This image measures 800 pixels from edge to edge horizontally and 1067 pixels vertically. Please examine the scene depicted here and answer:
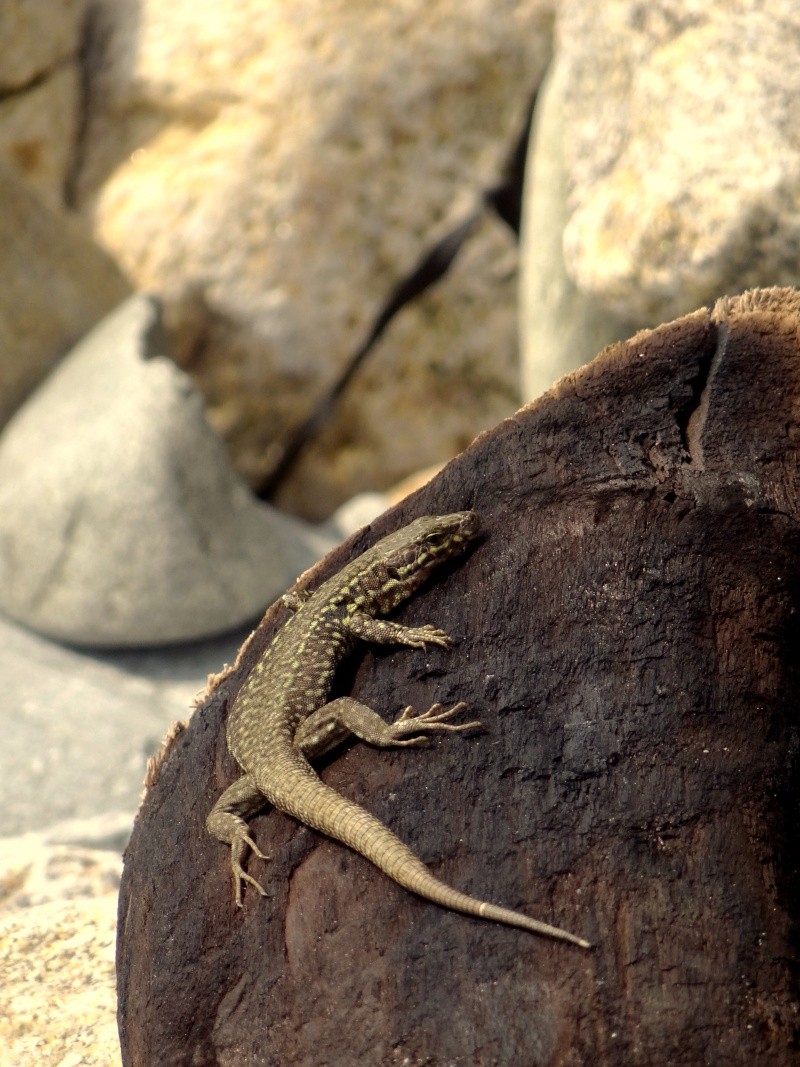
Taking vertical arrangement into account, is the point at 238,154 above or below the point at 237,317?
above

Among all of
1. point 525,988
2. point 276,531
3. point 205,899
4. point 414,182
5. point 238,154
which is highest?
point 205,899

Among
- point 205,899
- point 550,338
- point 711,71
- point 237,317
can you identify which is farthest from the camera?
point 237,317

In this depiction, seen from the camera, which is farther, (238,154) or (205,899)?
(238,154)

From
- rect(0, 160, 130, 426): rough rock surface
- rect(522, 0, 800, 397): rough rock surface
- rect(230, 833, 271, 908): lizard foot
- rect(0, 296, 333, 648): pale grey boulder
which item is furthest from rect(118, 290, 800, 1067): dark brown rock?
rect(0, 160, 130, 426): rough rock surface

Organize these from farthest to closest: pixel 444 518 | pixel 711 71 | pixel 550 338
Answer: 1. pixel 550 338
2. pixel 711 71
3. pixel 444 518

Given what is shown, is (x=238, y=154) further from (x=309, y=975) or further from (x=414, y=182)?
(x=309, y=975)

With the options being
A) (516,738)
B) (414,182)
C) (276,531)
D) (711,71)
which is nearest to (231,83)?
(414,182)

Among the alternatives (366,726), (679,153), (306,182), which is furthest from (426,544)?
(306,182)

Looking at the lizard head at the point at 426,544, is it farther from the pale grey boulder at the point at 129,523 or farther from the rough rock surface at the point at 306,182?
the rough rock surface at the point at 306,182

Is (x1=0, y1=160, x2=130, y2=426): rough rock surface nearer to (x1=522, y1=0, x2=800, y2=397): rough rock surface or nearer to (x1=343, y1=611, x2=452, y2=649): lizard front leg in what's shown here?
(x1=522, y1=0, x2=800, y2=397): rough rock surface
